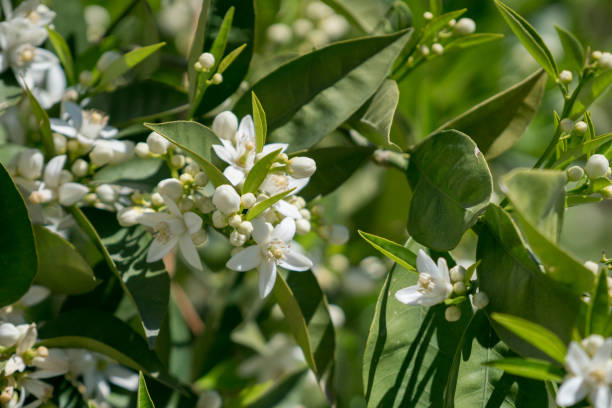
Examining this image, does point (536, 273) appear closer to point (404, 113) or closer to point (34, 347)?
point (34, 347)

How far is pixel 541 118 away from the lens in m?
1.67

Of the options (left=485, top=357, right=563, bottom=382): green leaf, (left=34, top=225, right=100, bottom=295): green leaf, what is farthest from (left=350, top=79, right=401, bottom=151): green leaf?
(left=34, top=225, right=100, bottom=295): green leaf

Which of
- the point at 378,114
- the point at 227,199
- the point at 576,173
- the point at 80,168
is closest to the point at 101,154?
the point at 80,168

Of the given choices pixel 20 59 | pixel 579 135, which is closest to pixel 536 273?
pixel 579 135

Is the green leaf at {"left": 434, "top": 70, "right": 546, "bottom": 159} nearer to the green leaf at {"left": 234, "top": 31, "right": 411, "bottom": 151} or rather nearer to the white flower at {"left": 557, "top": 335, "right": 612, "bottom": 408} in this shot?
the green leaf at {"left": 234, "top": 31, "right": 411, "bottom": 151}

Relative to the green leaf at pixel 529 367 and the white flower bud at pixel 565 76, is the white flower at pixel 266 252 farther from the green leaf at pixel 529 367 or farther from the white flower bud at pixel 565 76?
the white flower bud at pixel 565 76

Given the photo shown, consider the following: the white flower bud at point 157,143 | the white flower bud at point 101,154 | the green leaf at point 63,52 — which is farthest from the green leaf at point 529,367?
the green leaf at point 63,52

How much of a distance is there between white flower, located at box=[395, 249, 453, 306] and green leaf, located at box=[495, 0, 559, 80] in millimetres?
293

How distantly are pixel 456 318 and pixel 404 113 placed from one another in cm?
78

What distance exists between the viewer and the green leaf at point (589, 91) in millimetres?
771

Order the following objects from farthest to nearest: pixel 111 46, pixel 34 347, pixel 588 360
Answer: pixel 111 46 < pixel 34 347 < pixel 588 360

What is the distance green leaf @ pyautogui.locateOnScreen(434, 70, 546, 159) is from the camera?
881 millimetres

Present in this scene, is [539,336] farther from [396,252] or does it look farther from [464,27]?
[464,27]

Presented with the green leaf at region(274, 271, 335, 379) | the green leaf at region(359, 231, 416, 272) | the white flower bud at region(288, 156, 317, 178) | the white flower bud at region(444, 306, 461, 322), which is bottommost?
the green leaf at region(274, 271, 335, 379)
